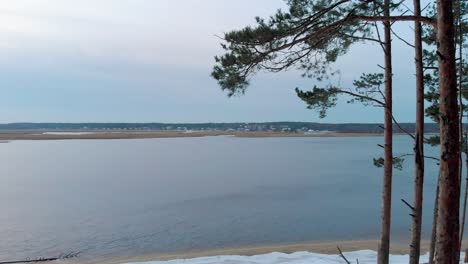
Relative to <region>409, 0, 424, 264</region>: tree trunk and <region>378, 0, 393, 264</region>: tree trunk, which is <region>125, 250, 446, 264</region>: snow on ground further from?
<region>409, 0, 424, 264</region>: tree trunk

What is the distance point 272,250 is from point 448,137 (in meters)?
8.68

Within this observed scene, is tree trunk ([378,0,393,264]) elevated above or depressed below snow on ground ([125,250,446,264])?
above

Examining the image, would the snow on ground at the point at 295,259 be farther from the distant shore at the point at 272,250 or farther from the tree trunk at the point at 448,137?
the tree trunk at the point at 448,137

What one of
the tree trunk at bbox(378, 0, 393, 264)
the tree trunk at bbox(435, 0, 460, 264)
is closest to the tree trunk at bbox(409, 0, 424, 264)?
the tree trunk at bbox(378, 0, 393, 264)

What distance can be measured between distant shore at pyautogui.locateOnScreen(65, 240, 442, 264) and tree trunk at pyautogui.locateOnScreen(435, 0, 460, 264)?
772 cm

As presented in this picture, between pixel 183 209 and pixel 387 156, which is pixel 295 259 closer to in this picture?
pixel 387 156

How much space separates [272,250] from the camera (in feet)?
37.1

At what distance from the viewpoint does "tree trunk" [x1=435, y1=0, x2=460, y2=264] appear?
10.2ft

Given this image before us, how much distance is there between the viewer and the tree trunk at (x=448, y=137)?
10.2ft

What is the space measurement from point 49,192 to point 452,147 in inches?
826

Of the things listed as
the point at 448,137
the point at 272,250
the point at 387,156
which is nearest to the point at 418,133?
the point at 387,156

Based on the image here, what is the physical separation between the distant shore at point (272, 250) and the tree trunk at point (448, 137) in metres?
7.72

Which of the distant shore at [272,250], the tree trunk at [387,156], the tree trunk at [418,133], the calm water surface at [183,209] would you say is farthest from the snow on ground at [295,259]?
the tree trunk at [418,133]

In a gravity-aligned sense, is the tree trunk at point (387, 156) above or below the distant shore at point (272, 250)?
above
